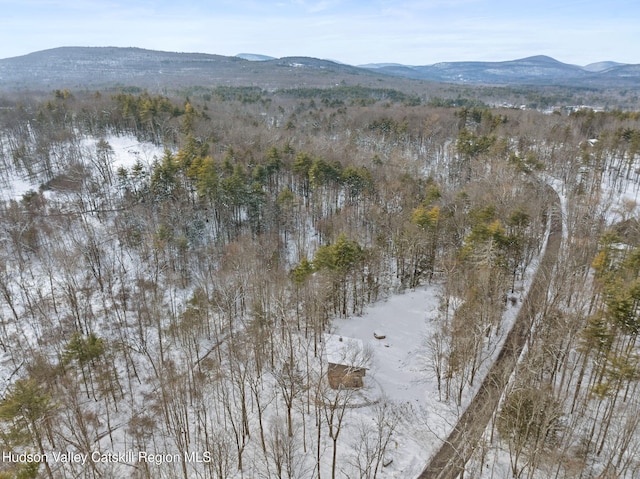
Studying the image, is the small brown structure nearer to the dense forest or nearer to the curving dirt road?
the dense forest

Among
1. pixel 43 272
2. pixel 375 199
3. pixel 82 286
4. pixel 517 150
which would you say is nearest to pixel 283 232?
pixel 375 199

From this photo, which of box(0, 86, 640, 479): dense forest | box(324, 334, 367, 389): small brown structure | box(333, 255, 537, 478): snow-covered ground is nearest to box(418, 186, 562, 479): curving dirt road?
box(333, 255, 537, 478): snow-covered ground

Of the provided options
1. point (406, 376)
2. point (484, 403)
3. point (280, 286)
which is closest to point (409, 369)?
point (406, 376)

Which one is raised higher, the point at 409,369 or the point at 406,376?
the point at 409,369

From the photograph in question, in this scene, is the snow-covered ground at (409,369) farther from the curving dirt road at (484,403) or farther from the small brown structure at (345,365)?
the small brown structure at (345,365)

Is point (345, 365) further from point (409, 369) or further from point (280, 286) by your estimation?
point (280, 286)

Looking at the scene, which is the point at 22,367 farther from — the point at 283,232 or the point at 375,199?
the point at 375,199
